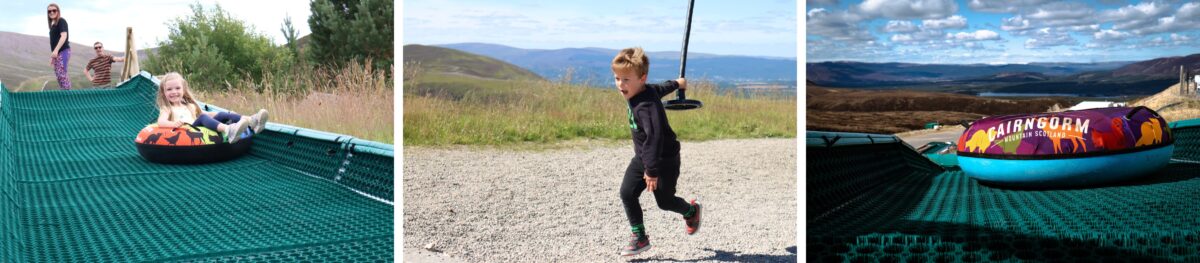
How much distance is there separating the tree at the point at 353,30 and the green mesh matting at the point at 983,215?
424 centimetres

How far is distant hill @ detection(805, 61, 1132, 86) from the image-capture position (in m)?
4.12

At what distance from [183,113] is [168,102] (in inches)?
2.9

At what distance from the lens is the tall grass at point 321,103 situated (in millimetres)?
4188

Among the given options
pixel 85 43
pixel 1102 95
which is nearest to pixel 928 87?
pixel 1102 95

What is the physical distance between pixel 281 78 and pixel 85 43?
1.05 m

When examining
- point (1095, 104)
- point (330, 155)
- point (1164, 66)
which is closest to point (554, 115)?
point (330, 155)

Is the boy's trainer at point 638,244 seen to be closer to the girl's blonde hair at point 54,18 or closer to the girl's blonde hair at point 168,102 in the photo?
the girl's blonde hair at point 168,102

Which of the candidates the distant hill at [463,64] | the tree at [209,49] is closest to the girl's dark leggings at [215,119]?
the tree at [209,49]

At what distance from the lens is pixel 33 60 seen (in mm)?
3387

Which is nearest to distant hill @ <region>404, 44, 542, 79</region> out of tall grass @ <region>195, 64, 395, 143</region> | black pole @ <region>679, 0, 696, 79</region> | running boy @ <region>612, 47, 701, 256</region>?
tall grass @ <region>195, 64, 395, 143</region>

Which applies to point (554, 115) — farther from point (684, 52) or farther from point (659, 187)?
point (659, 187)

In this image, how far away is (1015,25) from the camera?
4348 millimetres

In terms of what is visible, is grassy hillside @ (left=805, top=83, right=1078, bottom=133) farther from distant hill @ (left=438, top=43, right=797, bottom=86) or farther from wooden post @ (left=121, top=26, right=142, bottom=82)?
wooden post @ (left=121, top=26, right=142, bottom=82)

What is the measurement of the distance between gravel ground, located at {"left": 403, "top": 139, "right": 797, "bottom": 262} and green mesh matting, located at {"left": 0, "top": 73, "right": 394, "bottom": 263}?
464 mm
